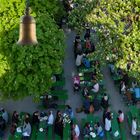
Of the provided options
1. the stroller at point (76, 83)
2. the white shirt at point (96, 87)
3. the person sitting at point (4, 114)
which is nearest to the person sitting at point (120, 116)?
the white shirt at point (96, 87)

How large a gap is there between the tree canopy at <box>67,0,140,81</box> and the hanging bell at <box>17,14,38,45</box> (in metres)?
10.4

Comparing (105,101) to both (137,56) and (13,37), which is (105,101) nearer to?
(137,56)

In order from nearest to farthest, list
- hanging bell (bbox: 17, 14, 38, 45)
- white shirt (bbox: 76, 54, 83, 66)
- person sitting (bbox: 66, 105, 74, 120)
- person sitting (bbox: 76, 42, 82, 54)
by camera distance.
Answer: hanging bell (bbox: 17, 14, 38, 45) → person sitting (bbox: 66, 105, 74, 120) → white shirt (bbox: 76, 54, 83, 66) → person sitting (bbox: 76, 42, 82, 54)

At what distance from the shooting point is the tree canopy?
21.6 metres

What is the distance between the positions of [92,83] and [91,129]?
337 centimetres

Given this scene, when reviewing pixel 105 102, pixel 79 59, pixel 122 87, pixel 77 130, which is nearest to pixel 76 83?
pixel 79 59

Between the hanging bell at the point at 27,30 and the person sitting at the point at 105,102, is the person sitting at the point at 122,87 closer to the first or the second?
the person sitting at the point at 105,102

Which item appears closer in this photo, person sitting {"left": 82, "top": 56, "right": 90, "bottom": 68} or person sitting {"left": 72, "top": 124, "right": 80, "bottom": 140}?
person sitting {"left": 72, "top": 124, "right": 80, "bottom": 140}

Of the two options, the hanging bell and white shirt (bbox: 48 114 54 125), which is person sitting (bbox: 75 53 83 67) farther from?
the hanging bell

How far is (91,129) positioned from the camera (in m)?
21.8

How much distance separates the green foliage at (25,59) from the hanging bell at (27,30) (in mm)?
8868

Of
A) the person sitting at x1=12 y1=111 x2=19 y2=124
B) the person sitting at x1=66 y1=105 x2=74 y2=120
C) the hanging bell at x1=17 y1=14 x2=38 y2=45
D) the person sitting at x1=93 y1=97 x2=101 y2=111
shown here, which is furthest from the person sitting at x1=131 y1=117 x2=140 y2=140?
the hanging bell at x1=17 y1=14 x2=38 y2=45

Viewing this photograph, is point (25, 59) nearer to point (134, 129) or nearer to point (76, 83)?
point (76, 83)

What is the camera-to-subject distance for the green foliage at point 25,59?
20.8m
